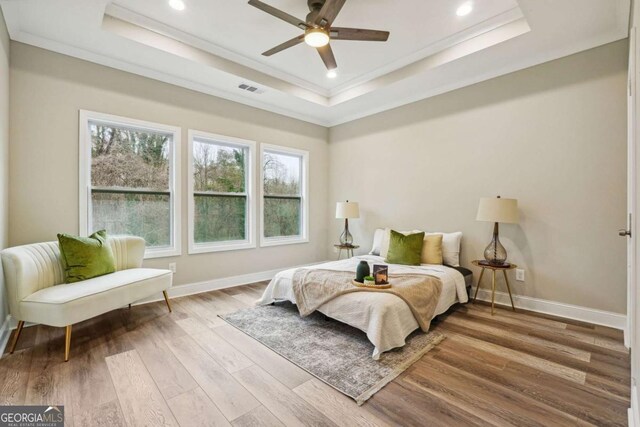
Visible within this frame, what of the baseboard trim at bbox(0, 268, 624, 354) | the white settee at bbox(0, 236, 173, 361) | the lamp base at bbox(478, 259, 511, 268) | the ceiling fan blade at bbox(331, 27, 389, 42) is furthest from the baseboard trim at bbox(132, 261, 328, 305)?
the ceiling fan blade at bbox(331, 27, 389, 42)

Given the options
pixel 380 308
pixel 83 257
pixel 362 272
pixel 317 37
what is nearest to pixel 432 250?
pixel 362 272

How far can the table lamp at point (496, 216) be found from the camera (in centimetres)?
313

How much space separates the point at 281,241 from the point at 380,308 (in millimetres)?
2864

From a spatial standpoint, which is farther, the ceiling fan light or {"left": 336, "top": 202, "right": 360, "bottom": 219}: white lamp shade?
{"left": 336, "top": 202, "right": 360, "bottom": 219}: white lamp shade

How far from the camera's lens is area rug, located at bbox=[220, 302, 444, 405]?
198cm

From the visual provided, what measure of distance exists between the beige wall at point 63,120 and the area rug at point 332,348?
5.19 ft

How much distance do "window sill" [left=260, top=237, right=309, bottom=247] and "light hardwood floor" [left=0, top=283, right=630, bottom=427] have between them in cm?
200

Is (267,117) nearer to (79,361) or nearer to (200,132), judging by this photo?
(200,132)

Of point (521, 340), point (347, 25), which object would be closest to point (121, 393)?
point (521, 340)

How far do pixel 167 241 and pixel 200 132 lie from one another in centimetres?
154

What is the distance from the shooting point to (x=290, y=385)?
6.35 ft

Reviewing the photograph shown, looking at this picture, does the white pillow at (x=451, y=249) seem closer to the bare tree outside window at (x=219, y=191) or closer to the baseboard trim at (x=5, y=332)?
the bare tree outside window at (x=219, y=191)

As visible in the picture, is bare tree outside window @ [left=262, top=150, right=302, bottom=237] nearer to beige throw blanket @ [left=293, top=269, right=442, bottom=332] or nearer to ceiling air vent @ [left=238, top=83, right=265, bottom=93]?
ceiling air vent @ [left=238, top=83, right=265, bottom=93]

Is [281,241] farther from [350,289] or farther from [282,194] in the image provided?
[350,289]
